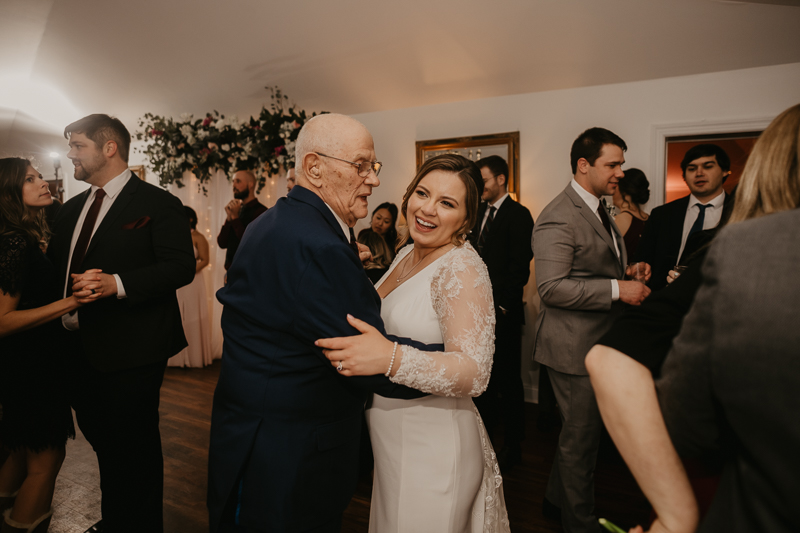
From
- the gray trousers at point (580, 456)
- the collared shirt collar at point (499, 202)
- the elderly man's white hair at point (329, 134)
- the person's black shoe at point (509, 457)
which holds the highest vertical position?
the collared shirt collar at point (499, 202)

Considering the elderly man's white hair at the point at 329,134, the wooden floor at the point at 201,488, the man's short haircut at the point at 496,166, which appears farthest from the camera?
the man's short haircut at the point at 496,166

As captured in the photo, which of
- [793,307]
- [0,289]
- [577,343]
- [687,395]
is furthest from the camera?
[577,343]

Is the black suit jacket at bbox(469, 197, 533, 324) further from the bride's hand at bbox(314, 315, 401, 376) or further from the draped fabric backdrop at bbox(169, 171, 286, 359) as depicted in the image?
the draped fabric backdrop at bbox(169, 171, 286, 359)

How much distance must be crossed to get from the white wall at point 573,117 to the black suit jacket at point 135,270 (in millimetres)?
3129

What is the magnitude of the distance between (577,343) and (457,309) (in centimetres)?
110

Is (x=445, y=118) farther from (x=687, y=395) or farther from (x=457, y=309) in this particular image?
(x=687, y=395)

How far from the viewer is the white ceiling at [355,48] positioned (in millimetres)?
3293

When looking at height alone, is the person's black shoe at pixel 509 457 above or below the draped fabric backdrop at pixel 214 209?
below

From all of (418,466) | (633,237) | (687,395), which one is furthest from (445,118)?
(687,395)

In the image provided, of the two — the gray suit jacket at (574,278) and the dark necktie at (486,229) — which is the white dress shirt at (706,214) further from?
the dark necktie at (486,229)

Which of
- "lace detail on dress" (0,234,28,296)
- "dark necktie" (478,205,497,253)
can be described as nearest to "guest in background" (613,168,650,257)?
"dark necktie" (478,205,497,253)

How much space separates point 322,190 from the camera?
52.4 inches

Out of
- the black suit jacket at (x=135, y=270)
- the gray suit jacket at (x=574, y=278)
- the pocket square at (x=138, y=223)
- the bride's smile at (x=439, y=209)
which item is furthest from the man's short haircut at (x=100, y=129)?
the gray suit jacket at (x=574, y=278)

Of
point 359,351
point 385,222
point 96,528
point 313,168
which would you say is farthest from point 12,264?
point 385,222
